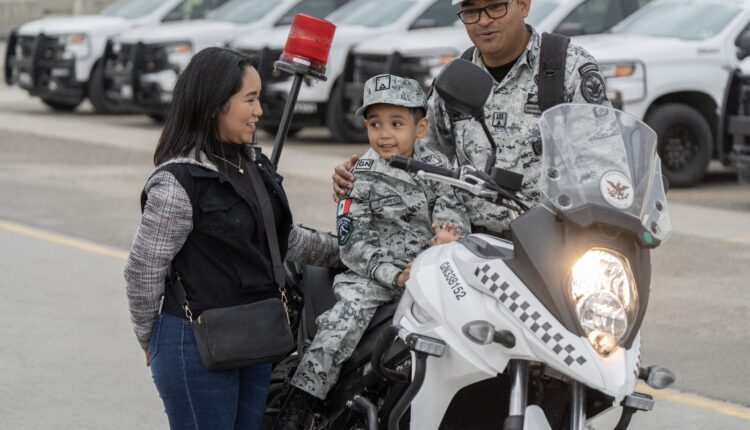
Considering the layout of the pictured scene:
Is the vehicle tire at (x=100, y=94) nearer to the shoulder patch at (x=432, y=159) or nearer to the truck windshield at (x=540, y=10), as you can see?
the truck windshield at (x=540, y=10)

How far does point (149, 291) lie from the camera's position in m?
4.25

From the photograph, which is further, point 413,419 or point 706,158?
point 706,158

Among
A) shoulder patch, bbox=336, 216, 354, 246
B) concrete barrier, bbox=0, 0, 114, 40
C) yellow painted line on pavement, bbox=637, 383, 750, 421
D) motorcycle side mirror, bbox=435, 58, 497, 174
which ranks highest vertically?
motorcycle side mirror, bbox=435, 58, 497, 174

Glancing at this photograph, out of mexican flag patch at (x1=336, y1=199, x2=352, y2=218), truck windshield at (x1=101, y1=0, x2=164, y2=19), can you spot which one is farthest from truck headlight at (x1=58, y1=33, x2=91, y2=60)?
mexican flag patch at (x1=336, y1=199, x2=352, y2=218)

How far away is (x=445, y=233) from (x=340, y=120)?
44.1ft

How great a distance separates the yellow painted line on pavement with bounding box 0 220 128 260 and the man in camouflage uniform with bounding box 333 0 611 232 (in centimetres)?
558

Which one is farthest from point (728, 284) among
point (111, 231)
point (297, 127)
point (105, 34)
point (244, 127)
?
point (105, 34)

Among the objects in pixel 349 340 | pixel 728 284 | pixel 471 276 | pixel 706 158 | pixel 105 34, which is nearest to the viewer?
pixel 471 276

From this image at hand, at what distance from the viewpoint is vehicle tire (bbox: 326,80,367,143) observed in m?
17.5

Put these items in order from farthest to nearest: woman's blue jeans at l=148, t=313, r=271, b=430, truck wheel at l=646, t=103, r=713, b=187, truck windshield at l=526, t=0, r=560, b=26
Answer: truck windshield at l=526, t=0, r=560, b=26, truck wheel at l=646, t=103, r=713, b=187, woman's blue jeans at l=148, t=313, r=271, b=430

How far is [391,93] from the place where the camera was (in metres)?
4.46

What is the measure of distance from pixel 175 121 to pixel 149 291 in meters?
0.49

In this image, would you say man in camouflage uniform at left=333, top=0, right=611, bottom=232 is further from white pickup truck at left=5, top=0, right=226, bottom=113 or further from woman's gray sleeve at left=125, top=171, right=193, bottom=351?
white pickup truck at left=5, top=0, right=226, bottom=113

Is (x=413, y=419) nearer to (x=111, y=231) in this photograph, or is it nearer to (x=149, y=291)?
(x=149, y=291)
